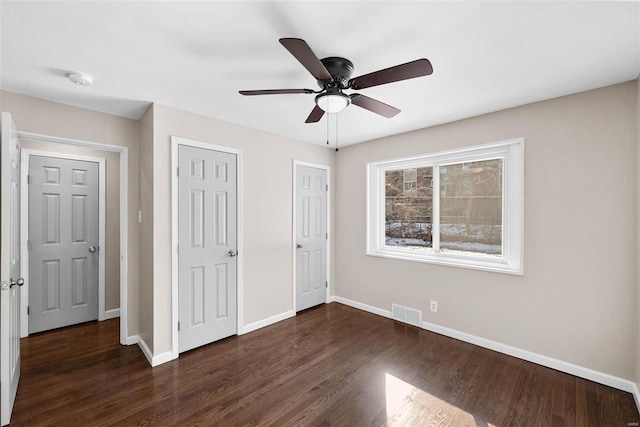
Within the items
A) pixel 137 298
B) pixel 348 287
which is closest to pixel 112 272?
pixel 137 298

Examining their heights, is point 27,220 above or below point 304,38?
below

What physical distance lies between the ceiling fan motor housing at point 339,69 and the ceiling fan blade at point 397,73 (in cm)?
10

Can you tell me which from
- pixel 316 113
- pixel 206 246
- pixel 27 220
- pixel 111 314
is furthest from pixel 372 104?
pixel 111 314

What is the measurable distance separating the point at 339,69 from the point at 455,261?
244 centimetres

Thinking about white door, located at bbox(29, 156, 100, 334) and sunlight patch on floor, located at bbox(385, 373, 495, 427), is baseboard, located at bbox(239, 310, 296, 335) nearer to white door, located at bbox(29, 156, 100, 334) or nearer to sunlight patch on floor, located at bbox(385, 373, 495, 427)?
sunlight patch on floor, located at bbox(385, 373, 495, 427)

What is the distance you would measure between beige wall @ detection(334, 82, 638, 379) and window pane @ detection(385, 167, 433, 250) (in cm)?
53

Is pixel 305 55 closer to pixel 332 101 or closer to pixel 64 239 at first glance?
pixel 332 101

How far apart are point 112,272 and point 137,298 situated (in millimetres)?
1035

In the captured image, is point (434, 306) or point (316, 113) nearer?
point (316, 113)

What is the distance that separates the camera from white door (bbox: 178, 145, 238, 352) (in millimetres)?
2768

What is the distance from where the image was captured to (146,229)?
108 inches

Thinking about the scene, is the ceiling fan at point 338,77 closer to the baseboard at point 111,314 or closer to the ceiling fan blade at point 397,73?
the ceiling fan blade at point 397,73

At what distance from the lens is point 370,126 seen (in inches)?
128

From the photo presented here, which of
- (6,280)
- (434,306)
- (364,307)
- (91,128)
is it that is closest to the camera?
(6,280)
